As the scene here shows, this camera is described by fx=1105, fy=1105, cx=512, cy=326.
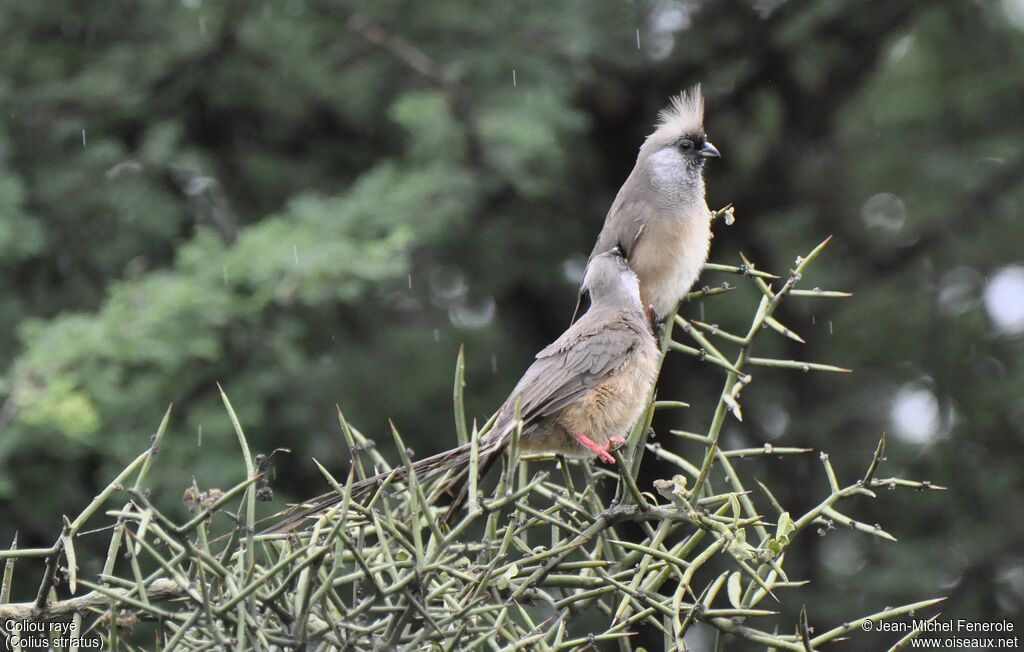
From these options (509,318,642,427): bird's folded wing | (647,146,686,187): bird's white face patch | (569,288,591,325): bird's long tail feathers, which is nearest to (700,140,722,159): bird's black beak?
(647,146,686,187): bird's white face patch

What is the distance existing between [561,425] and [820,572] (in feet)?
18.7

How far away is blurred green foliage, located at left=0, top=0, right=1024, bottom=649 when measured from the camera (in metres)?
6.11

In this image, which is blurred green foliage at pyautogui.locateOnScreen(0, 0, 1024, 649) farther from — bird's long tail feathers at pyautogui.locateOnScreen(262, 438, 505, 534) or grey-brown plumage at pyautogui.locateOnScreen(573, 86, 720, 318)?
bird's long tail feathers at pyautogui.locateOnScreen(262, 438, 505, 534)

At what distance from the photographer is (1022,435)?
8.65 metres

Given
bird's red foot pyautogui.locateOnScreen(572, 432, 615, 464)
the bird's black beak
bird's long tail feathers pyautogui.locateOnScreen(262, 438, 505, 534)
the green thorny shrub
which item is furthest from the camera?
the bird's black beak

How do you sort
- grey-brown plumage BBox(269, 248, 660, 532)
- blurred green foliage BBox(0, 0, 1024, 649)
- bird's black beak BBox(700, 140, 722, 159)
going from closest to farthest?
grey-brown plumage BBox(269, 248, 660, 532), bird's black beak BBox(700, 140, 722, 159), blurred green foliage BBox(0, 0, 1024, 649)

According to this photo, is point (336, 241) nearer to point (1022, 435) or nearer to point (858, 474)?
point (858, 474)

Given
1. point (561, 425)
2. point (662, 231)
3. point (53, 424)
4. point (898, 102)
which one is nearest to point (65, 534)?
point (561, 425)

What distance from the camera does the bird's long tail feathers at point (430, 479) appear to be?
2053 mm

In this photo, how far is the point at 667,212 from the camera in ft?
16.4

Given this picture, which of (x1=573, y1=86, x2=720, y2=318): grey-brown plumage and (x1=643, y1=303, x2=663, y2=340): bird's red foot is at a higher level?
(x1=573, y1=86, x2=720, y2=318): grey-brown plumage

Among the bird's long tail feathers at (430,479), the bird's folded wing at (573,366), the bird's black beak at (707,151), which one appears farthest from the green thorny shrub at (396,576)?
the bird's black beak at (707,151)

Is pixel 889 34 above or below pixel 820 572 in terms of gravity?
above

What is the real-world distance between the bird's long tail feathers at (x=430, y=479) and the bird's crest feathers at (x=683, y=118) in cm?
270
